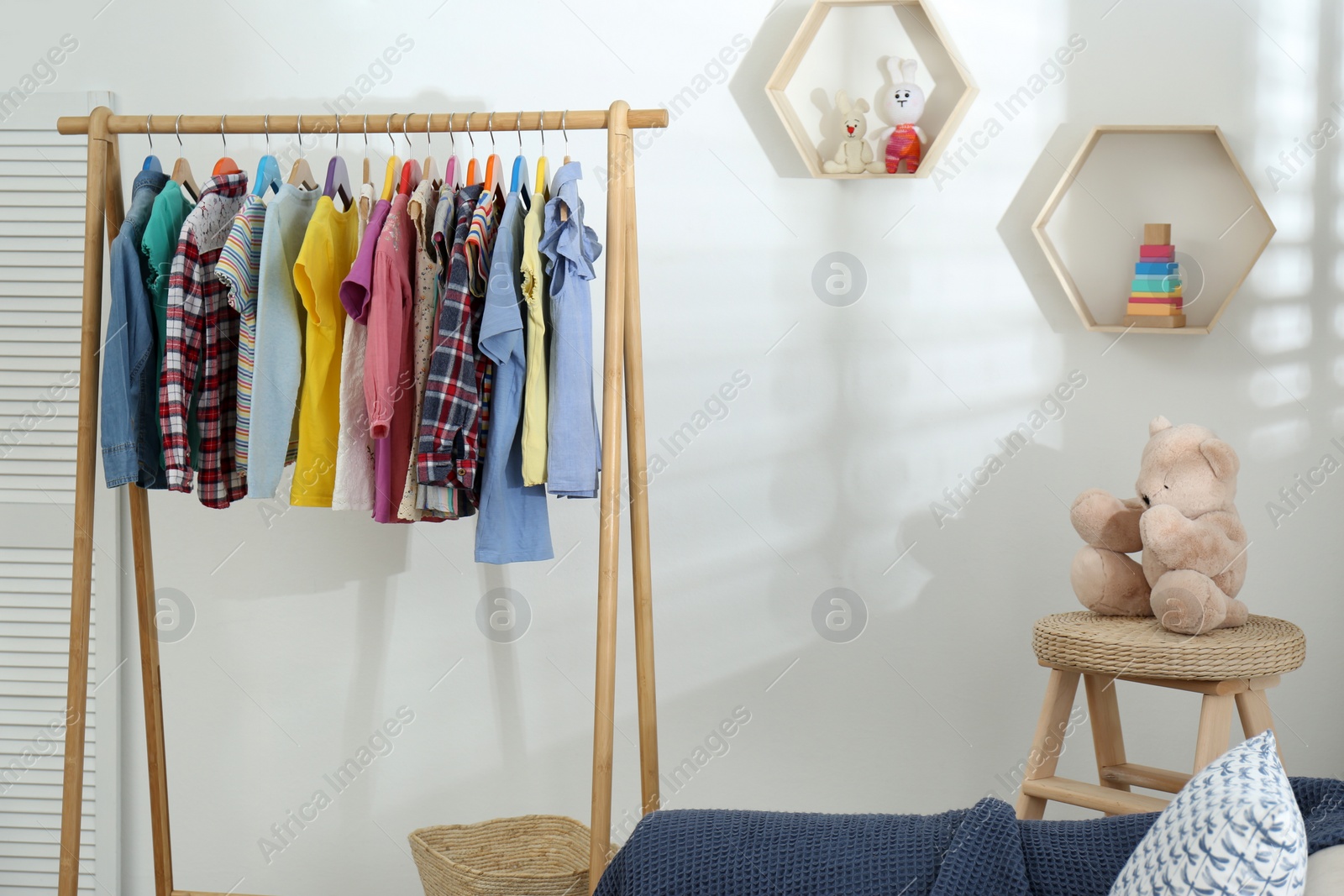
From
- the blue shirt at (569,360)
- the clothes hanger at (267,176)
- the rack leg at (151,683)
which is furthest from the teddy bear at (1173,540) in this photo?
the rack leg at (151,683)

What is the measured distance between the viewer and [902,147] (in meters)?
2.16

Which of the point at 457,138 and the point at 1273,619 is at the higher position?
the point at 457,138

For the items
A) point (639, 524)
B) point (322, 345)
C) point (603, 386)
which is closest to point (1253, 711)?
point (639, 524)

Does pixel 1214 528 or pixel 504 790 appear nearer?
pixel 1214 528

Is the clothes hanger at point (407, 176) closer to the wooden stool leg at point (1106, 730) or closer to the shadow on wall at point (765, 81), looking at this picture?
the shadow on wall at point (765, 81)

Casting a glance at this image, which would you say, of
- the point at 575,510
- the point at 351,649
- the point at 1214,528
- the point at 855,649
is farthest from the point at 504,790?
the point at 1214,528

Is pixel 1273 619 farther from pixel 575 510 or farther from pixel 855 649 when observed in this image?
pixel 575 510

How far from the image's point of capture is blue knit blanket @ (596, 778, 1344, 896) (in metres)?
1.10

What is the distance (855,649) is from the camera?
2.30 metres

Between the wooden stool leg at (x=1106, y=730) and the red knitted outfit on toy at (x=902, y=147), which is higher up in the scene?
the red knitted outfit on toy at (x=902, y=147)

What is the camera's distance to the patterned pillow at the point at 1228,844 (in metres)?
0.84

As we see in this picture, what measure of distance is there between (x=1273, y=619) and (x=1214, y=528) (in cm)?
26

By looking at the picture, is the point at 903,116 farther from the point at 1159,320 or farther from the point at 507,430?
the point at 507,430

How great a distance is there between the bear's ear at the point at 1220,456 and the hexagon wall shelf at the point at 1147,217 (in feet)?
1.32
